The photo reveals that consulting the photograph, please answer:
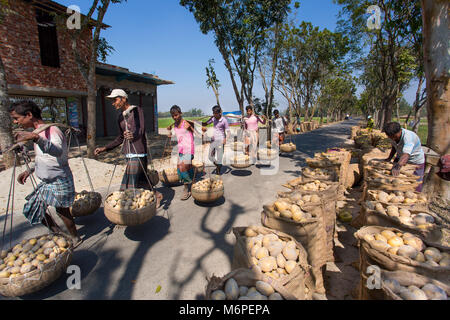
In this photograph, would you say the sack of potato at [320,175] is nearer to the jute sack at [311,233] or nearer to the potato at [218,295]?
the jute sack at [311,233]

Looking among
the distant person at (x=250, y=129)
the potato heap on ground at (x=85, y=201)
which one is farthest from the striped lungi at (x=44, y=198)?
the distant person at (x=250, y=129)

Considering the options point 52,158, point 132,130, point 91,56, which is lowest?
point 52,158

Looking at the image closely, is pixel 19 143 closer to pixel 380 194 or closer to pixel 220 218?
pixel 220 218

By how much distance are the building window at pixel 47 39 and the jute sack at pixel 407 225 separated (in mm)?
14135

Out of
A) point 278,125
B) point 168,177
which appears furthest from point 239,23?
point 168,177

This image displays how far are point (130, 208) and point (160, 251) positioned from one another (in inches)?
29.1

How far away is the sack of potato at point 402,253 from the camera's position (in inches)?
68.1

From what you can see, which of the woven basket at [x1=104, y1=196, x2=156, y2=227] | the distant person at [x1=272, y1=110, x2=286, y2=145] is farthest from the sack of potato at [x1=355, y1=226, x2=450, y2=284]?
the distant person at [x1=272, y1=110, x2=286, y2=145]

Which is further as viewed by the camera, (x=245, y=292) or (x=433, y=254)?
(x=433, y=254)

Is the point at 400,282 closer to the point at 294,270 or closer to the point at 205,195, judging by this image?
the point at 294,270

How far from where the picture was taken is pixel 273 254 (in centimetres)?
216

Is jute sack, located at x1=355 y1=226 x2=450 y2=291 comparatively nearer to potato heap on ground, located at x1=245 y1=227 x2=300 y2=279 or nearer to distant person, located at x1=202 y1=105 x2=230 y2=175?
potato heap on ground, located at x1=245 y1=227 x2=300 y2=279

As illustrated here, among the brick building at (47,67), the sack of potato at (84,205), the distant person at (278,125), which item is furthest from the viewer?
the distant person at (278,125)

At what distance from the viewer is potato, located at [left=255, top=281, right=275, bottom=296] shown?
5.85 feet
